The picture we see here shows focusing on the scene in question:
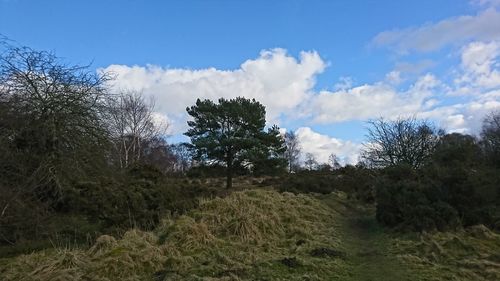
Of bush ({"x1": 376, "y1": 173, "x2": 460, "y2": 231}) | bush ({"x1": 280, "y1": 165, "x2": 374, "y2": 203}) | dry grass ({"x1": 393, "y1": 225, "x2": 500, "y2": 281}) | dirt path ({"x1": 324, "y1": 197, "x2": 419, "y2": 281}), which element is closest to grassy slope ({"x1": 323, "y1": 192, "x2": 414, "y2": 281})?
dirt path ({"x1": 324, "y1": 197, "x2": 419, "y2": 281})

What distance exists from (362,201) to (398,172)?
5392mm

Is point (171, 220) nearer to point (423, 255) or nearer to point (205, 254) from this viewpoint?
point (205, 254)

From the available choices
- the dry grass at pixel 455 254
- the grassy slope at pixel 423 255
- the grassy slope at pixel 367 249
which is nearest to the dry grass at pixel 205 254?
the grassy slope at pixel 367 249

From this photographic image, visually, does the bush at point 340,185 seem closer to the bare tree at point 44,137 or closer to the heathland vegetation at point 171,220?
the heathland vegetation at point 171,220

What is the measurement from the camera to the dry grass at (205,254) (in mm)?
8883

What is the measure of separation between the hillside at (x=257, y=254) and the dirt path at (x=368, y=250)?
2 centimetres

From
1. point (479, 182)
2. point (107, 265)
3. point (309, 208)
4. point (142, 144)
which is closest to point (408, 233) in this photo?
point (479, 182)

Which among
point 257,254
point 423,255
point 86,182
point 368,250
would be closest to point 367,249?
point 368,250

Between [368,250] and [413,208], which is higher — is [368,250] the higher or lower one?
the lower one

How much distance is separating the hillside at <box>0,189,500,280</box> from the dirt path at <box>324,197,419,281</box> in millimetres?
25

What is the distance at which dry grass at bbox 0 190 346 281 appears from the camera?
8883 millimetres

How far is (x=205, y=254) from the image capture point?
35.2 ft

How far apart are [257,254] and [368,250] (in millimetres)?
3647

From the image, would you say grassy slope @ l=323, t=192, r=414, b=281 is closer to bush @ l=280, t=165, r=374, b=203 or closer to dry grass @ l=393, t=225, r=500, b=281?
dry grass @ l=393, t=225, r=500, b=281
